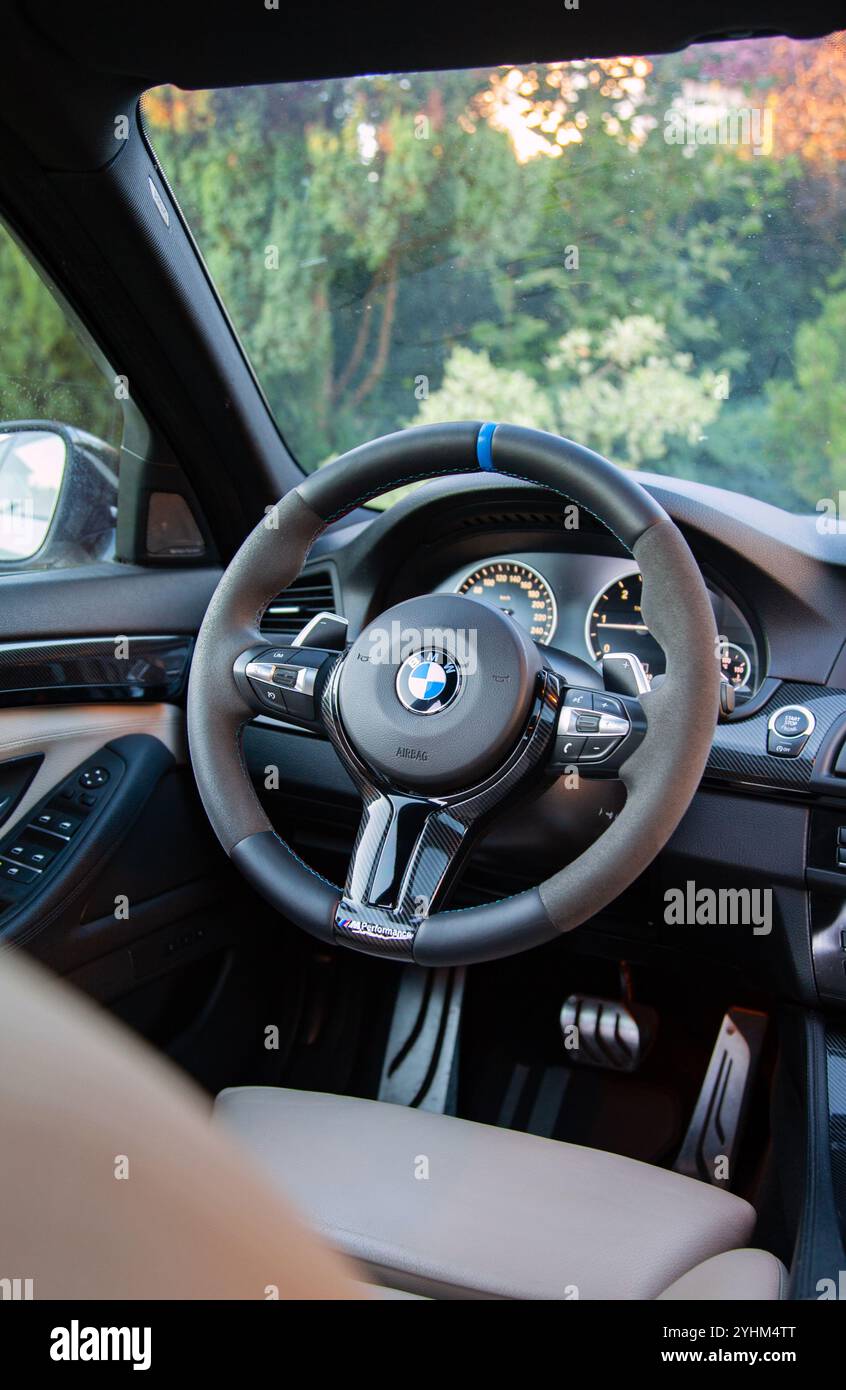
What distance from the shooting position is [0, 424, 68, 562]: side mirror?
2115mm

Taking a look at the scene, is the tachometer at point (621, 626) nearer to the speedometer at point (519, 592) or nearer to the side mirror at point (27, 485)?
the speedometer at point (519, 592)

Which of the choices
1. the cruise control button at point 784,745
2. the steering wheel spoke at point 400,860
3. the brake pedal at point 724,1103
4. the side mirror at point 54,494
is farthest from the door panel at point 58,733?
the brake pedal at point 724,1103

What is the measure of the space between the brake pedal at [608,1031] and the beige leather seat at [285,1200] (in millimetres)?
619

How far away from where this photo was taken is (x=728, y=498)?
6.39ft

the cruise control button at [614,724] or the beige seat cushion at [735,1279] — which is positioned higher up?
the cruise control button at [614,724]

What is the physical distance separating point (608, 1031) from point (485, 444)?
1242 mm

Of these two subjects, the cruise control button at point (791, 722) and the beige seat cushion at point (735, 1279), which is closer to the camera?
the beige seat cushion at point (735, 1279)

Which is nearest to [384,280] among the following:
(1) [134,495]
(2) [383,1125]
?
(1) [134,495]

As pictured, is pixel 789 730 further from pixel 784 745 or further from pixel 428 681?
pixel 428 681

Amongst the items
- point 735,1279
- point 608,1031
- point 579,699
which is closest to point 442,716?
point 579,699

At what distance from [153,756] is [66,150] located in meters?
0.97

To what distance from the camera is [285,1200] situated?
0.67 m

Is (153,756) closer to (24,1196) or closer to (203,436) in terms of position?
(203,436)

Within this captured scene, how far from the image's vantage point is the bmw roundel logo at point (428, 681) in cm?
155
